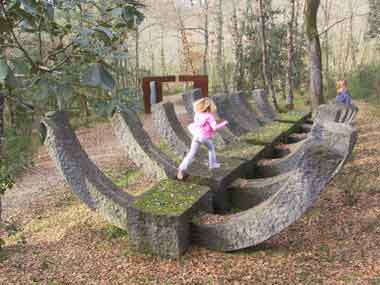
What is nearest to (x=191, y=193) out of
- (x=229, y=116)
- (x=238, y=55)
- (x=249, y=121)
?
(x=229, y=116)

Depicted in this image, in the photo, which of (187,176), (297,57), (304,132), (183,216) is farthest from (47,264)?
(297,57)

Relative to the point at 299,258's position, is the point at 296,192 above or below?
above

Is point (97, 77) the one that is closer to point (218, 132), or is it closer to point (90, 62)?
point (90, 62)

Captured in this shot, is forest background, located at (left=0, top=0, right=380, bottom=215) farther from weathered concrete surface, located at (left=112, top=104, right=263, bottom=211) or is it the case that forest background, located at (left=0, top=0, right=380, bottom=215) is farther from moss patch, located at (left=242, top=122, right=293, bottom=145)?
moss patch, located at (left=242, top=122, right=293, bottom=145)

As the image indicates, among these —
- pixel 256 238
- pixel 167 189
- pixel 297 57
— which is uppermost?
pixel 297 57

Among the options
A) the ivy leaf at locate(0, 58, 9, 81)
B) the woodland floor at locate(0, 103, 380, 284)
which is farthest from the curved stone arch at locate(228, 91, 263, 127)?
the ivy leaf at locate(0, 58, 9, 81)

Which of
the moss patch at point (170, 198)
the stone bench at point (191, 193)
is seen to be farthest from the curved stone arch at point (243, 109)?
the moss patch at point (170, 198)

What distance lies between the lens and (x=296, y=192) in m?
3.49

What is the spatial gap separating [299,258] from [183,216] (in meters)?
1.22

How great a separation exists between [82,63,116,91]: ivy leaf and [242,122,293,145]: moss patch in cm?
581

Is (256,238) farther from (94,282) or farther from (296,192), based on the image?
(94,282)

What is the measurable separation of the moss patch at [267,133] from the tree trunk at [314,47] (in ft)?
10.9

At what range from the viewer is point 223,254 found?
13.1ft

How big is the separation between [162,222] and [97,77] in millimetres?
2586
